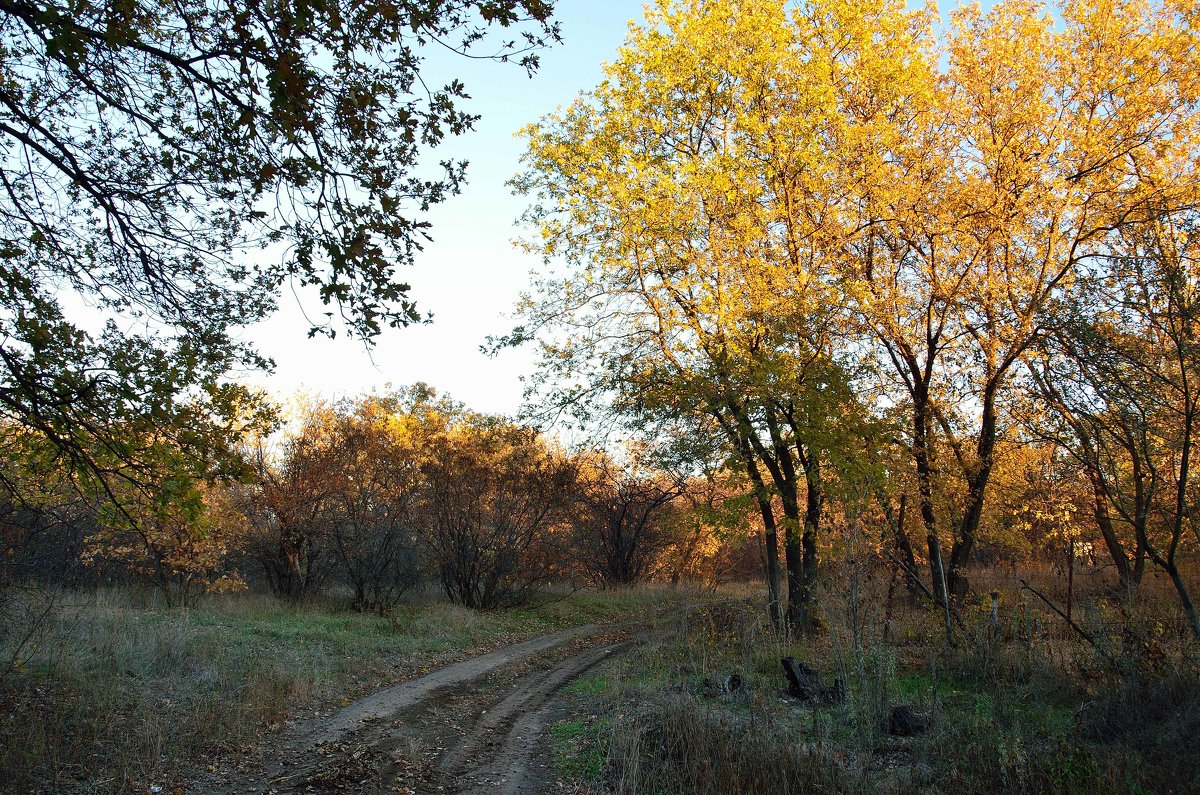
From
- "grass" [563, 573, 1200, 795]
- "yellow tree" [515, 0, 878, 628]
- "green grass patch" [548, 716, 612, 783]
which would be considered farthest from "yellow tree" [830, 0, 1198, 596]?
"green grass patch" [548, 716, 612, 783]

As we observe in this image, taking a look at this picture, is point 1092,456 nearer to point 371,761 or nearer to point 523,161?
point 371,761

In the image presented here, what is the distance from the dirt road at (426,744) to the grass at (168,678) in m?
0.58

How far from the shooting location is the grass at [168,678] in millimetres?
6449

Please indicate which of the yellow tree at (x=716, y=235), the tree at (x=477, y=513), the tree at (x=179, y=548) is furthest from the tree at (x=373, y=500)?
the yellow tree at (x=716, y=235)

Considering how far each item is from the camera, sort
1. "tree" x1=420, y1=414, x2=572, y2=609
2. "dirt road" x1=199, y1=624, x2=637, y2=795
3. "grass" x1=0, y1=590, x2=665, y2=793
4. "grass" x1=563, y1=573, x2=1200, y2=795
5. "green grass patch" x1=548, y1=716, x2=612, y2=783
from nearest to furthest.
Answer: "grass" x1=563, y1=573, x2=1200, y2=795 < "grass" x1=0, y1=590, x2=665, y2=793 < "dirt road" x1=199, y1=624, x2=637, y2=795 < "green grass patch" x1=548, y1=716, x2=612, y2=783 < "tree" x1=420, y1=414, x2=572, y2=609

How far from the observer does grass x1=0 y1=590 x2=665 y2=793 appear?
6.45 metres

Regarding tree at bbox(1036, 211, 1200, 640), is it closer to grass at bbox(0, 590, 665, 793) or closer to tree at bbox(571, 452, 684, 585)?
grass at bbox(0, 590, 665, 793)

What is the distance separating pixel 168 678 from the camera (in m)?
8.91

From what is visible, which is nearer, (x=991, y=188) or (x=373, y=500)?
(x=991, y=188)

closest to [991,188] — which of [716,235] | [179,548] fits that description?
[716,235]

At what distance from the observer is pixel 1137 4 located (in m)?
13.9

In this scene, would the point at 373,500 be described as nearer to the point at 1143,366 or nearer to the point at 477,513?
the point at 477,513

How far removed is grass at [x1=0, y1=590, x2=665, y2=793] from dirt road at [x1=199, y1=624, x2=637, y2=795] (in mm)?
583

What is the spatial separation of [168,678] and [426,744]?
3.93 m
